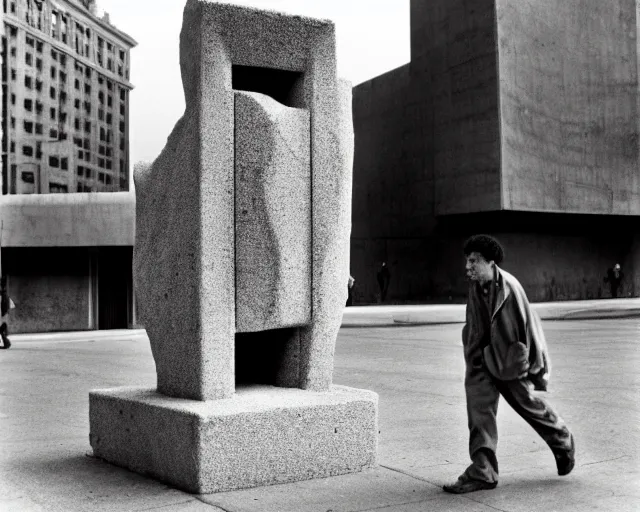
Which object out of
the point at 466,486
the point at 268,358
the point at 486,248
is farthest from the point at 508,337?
the point at 268,358

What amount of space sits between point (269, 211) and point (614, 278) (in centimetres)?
3226

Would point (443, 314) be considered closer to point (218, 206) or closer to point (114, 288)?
point (114, 288)

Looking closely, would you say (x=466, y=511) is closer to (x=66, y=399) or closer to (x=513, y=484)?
(x=513, y=484)

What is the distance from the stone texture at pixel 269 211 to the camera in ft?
19.9

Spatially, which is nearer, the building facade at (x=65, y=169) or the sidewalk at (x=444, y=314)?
the building facade at (x=65, y=169)

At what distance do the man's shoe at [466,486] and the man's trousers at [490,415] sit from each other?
0.03 meters

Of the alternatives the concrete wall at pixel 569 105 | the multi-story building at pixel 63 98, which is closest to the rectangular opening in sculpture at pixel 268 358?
the concrete wall at pixel 569 105

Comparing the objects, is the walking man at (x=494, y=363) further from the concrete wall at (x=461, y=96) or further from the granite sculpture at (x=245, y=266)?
the concrete wall at (x=461, y=96)

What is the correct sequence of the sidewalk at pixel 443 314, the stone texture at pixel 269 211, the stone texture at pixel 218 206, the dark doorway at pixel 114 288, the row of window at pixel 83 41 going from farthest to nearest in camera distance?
the row of window at pixel 83 41 → the dark doorway at pixel 114 288 → the sidewalk at pixel 443 314 → the stone texture at pixel 269 211 → the stone texture at pixel 218 206

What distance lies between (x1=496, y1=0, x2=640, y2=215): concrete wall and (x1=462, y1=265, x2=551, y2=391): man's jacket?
26550mm

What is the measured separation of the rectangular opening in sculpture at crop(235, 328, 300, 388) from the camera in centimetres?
651

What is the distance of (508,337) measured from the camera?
216 inches

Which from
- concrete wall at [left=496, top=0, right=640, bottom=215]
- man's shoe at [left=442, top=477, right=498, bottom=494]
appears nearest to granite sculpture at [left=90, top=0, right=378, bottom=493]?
man's shoe at [left=442, top=477, right=498, bottom=494]

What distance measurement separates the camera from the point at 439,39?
3434 centimetres
